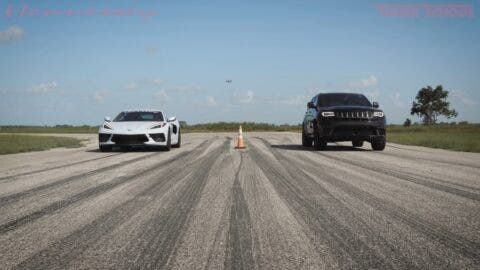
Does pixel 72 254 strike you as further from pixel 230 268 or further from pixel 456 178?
pixel 456 178

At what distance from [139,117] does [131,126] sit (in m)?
1.32

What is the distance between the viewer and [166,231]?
11.9 feet

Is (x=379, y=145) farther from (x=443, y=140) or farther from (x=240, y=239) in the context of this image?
(x=240, y=239)

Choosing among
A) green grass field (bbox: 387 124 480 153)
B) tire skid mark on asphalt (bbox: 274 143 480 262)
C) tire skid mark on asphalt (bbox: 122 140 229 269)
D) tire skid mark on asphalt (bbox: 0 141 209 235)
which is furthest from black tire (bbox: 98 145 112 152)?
green grass field (bbox: 387 124 480 153)

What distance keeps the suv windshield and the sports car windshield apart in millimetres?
5107

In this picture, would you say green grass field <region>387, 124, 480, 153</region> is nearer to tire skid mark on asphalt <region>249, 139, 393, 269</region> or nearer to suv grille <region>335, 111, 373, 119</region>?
suv grille <region>335, 111, 373, 119</region>

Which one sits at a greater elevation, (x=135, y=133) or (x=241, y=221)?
(x=135, y=133)

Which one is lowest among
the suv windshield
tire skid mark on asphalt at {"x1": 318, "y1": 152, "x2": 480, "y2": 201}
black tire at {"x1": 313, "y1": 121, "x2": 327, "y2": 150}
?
tire skid mark on asphalt at {"x1": 318, "y1": 152, "x2": 480, "y2": 201}

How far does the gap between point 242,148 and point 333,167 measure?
21.1 ft

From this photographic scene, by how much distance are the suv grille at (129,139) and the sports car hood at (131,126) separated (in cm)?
16

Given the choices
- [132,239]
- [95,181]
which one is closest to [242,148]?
[95,181]

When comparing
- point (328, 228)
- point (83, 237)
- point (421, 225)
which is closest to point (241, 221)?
point (328, 228)

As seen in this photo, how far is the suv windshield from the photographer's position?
14.9 metres

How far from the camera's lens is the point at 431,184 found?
6293 millimetres
